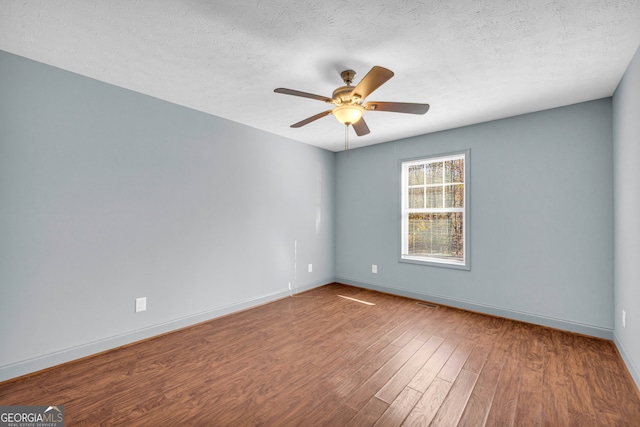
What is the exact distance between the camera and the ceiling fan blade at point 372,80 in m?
1.68

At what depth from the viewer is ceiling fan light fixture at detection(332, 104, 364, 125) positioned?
2.08 metres

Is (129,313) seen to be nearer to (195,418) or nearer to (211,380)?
(211,380)

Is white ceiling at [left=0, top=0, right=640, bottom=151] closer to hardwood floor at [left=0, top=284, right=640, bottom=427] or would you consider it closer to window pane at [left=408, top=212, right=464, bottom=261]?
window pane at [left=408, top=212, right=464, bottom=261]

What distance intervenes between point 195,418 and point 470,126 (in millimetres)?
4056

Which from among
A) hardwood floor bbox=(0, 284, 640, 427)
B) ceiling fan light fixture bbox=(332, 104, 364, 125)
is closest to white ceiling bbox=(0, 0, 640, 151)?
ceiling fan light fixture bbox=(332, 104, 364, 125)

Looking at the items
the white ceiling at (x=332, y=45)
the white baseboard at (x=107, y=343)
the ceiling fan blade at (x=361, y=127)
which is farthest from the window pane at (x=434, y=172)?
the white baseboard at (x=107, y=343)

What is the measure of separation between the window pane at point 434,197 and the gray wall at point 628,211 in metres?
1.72

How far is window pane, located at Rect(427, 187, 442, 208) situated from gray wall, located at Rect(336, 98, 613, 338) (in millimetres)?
479

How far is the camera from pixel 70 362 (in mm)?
2234

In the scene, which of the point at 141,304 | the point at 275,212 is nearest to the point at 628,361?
the point at 275,212

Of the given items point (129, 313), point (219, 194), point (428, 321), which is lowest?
point (428, 321)

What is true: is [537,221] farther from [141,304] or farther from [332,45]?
[141,304]

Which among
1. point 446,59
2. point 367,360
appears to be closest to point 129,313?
point 367,360

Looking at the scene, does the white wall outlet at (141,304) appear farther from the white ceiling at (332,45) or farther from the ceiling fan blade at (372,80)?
the ceiling fan blade at (372,80)
